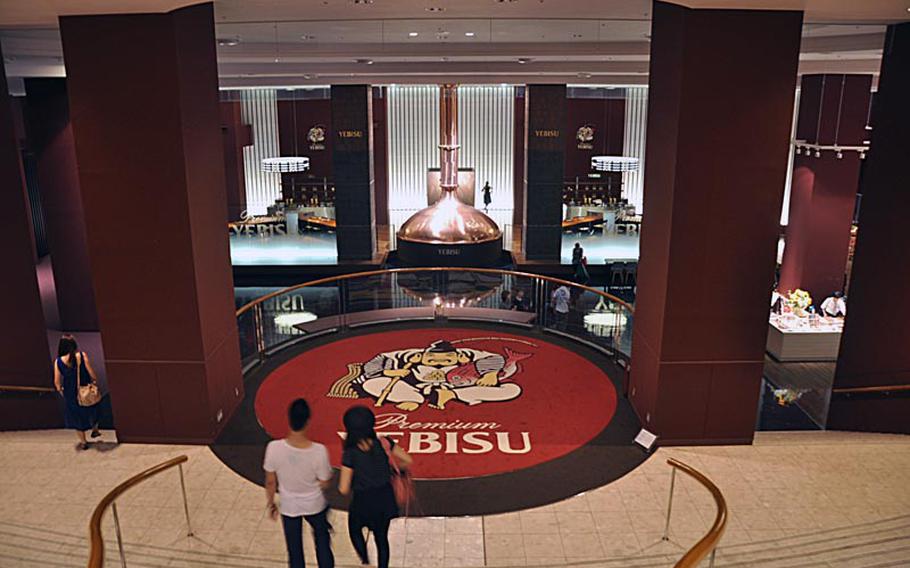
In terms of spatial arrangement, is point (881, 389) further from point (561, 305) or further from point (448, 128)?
point (448, 128)

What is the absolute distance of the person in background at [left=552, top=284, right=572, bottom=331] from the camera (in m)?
11.2

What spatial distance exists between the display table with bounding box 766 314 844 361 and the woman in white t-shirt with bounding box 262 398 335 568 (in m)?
9.75

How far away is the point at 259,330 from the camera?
9.62 meters

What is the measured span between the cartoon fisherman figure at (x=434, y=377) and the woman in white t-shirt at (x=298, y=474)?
350cm

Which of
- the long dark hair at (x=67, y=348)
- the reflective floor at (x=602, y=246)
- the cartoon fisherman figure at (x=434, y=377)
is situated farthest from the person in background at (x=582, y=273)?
the long dark hair at (x=67, y=348)

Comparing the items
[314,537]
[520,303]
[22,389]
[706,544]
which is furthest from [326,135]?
[706,544]

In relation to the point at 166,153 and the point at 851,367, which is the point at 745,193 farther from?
the point at 166,153

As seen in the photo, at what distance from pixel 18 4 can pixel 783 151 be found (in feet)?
21.6

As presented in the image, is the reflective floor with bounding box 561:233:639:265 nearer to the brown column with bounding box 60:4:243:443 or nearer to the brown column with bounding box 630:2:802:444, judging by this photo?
the brown column with bounding box 630:2:802:444

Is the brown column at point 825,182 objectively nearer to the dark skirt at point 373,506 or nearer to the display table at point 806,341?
the display table at point 806,341

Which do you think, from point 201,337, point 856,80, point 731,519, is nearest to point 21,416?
point 201,337

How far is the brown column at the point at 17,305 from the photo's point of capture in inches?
299

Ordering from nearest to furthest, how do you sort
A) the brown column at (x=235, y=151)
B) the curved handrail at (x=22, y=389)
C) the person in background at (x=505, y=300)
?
1. the curved handrail at (x=22, y=389)
2. the person in background at (x=505, y=300)
3. the brown column at (x=235, y=151)

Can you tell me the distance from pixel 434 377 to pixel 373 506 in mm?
4399
